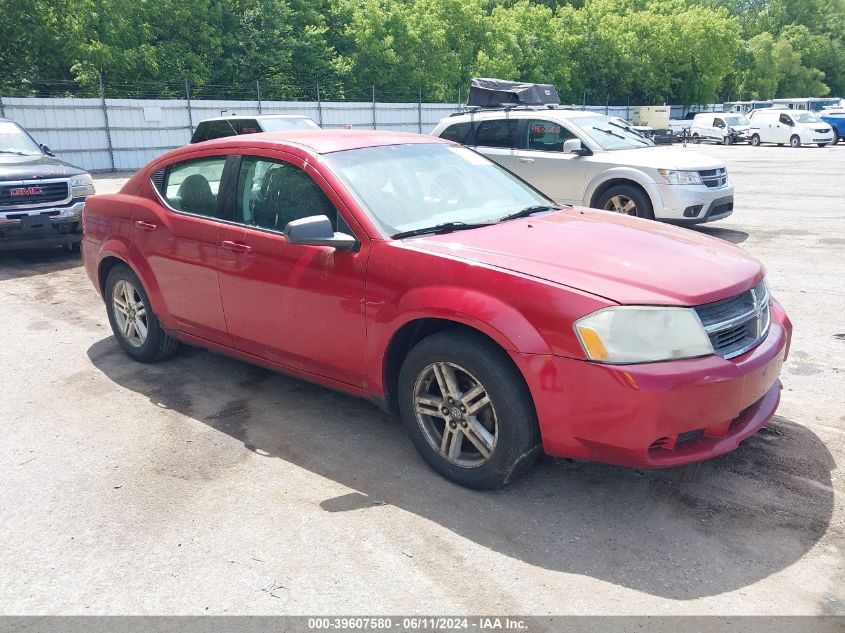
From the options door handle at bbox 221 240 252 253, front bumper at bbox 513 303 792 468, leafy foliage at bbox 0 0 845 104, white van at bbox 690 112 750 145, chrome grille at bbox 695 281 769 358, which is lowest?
white van at bbox 690 112 750 145

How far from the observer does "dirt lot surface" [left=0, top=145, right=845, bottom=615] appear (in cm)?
291

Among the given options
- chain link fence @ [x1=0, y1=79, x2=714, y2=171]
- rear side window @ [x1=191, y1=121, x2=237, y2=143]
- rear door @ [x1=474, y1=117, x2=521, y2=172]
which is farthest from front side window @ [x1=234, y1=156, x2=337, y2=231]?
chain link fence @ [x1=0, y1=79, x2=714, y2=171]

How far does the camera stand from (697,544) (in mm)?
3170

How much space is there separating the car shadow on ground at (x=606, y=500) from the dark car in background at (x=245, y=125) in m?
10.6

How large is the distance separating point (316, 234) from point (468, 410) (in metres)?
1.19

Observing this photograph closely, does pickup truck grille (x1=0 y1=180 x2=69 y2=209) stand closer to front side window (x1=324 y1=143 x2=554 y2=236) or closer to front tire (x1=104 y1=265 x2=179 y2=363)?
front tire (x1=104 y1=265 x2=179 y2=363)

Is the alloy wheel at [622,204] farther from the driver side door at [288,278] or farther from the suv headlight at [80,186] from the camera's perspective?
the suv headlight at [80,186]

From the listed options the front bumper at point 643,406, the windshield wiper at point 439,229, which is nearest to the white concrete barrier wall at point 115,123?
the windshield wiper at point 439,229

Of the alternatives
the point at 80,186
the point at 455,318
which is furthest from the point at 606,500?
the point at 80,186

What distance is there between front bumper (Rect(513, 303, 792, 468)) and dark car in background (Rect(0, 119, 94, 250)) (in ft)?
26.1

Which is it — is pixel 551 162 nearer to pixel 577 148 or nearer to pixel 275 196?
pixel 577 148

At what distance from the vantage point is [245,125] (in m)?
14.4

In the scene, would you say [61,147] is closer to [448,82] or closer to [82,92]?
[82,92]

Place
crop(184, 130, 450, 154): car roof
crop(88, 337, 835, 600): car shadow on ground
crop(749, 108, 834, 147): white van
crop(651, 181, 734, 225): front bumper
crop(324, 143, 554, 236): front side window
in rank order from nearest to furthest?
crop(88, 337, 835, 600): car shadow on ground
crop(324, 143, 554, 236): front side window
crop(184, 130, 450, 154): car roof
crop(651, 181, 734, 225): front bumper
crop(749, 108, 834, 147): white van
